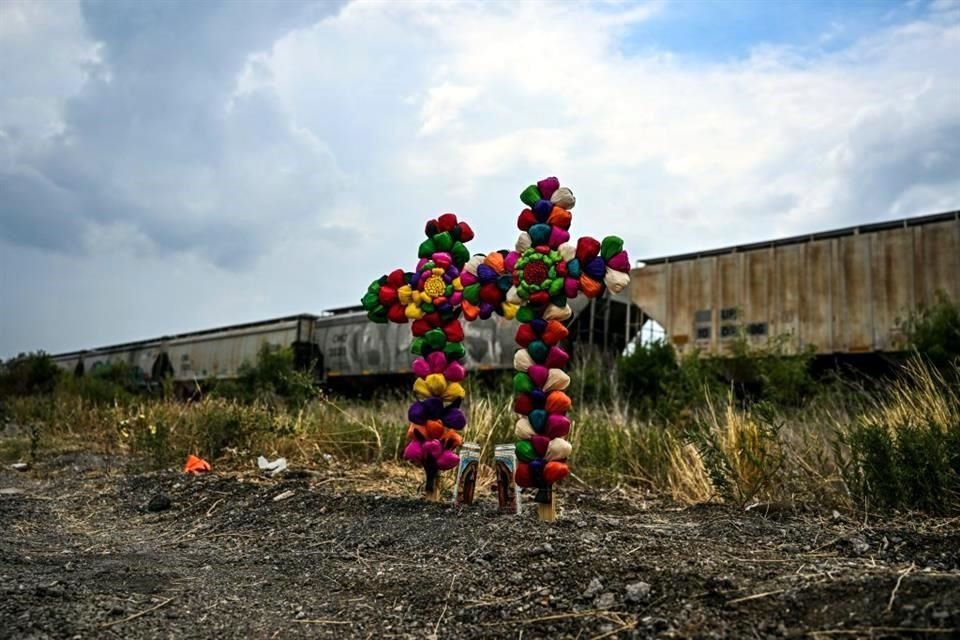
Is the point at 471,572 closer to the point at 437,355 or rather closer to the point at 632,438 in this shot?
the point at 437,355

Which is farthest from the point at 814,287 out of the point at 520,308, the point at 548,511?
the point at 548,511

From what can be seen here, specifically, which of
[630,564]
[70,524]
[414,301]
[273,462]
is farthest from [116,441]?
[630,564]

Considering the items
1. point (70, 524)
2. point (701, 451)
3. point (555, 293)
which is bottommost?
point (70, 524)

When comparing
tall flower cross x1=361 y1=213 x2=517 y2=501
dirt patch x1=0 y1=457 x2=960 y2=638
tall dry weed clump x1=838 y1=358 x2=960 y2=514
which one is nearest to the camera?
dirt patch x1=0 y1=457 x2=960 y2=638

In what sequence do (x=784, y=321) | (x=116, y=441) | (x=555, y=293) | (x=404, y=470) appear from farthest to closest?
(x=784, y=321)
(x=116, y=441)
(x=404, y=470)
(x=555, y=293)

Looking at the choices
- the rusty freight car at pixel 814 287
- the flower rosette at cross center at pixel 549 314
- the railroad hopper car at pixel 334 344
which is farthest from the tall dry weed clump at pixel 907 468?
the railroad hopper car at pixel 334 344

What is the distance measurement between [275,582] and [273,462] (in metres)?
3.37

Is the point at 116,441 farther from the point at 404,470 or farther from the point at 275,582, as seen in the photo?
the point at 275,582

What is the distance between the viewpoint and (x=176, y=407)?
954 cm

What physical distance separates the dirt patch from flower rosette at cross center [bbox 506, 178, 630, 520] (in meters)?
0.41

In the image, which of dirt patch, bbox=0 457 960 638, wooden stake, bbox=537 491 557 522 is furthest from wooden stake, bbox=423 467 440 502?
wooden stake, bbox=537 491 557 522

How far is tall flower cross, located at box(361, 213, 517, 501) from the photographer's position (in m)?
5.17

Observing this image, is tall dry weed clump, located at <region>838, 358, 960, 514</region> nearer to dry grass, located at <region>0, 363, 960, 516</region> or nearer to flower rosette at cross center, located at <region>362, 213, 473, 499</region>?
dry grass, located at <region>0, 363, 960, 516</region>

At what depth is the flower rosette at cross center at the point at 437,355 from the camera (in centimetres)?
526
